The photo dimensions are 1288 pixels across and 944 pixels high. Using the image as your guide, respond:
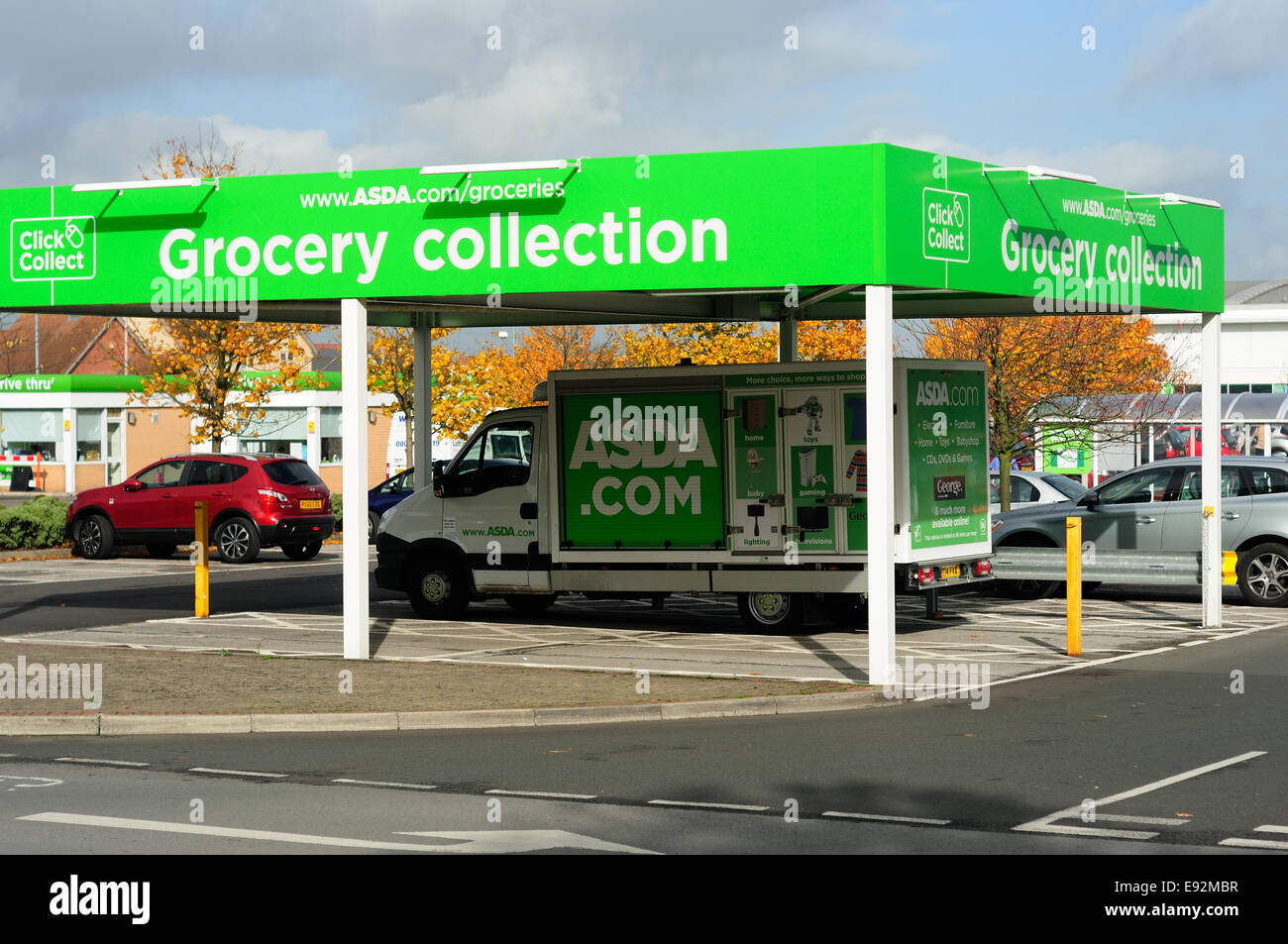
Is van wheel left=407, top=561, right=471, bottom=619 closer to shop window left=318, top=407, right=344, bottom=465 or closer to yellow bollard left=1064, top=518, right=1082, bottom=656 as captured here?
yellow bollard left=1064, top=518, right=1082, bottom=656

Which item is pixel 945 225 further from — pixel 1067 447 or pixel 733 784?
pixel 1067 447

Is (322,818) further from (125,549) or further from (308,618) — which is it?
(125,549)

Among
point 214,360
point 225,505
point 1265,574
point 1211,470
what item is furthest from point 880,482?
point 214,360

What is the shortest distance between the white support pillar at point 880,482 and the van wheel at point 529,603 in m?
Answer: 6.13

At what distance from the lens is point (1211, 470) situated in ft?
55.6

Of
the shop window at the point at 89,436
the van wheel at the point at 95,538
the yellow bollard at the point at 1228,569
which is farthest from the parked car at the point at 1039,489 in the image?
the shop window at the point at 89,436

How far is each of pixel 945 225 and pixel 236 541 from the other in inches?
702

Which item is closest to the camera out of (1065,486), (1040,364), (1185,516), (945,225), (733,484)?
(945,225)

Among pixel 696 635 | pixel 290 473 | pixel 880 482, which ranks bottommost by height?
pixel 696 635

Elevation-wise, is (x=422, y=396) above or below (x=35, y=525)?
above

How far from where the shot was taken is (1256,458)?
1886 centimetres

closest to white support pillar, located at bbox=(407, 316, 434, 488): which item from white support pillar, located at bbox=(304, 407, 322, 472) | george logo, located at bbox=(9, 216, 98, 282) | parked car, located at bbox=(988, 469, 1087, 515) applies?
george logo, located at bbox=(9, 216, 98, 282)

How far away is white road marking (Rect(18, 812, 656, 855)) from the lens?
7.15m

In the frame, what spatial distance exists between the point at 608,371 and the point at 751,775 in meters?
7.50
